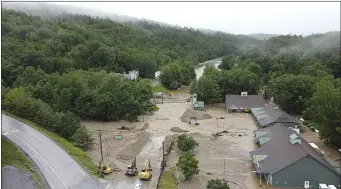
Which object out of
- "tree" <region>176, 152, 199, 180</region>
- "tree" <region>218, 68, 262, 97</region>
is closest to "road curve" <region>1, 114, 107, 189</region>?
"tree" <region>176, 152, 199, 180</region>

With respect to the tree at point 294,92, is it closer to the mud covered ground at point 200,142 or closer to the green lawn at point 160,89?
the mud covered ground at point 200,142

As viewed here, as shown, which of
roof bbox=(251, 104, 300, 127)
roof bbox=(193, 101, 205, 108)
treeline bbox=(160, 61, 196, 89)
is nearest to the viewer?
roof bbox=(251, 104, 300, 127)

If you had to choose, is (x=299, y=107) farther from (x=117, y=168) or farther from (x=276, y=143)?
(x=117, y=168)

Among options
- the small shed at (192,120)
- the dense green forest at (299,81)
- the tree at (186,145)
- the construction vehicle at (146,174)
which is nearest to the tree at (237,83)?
the dense green forest at (299,81)

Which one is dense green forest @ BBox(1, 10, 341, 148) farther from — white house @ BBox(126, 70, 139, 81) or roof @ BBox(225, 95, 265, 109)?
white house @ BBox(126, 70, 139, 81)

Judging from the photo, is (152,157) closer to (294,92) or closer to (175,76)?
(294,92)
